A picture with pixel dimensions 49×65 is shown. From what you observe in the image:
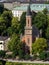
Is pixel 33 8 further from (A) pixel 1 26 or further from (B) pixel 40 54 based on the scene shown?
(B) pixel 40 54

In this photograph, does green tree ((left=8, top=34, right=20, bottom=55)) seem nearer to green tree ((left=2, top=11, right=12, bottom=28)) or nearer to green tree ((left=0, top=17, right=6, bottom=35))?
green tree ((left=0, top=17, right=6, bottom=35))

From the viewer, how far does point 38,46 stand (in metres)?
49.3

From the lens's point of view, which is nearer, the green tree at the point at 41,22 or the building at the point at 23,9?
the green tree at the point at 41,22

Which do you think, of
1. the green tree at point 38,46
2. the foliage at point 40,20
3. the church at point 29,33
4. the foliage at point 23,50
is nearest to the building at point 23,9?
the foliage at point 40,20

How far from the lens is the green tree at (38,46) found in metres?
49.4

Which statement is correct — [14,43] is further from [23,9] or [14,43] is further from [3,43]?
[23,9]

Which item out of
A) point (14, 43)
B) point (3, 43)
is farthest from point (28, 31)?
point (3, 43)

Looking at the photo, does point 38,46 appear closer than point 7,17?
Yes

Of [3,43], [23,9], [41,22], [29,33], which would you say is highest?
[29,33]

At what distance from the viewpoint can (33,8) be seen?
70.6m

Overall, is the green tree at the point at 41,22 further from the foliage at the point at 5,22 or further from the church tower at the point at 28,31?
the church tower at the point at 28,31

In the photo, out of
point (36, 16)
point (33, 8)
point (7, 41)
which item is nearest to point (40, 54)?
point (7, 41)

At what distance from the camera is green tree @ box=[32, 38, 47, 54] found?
49.4 m

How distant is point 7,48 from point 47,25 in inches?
328
